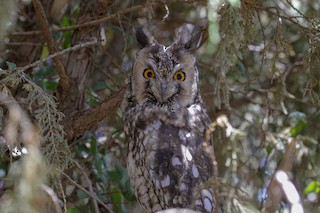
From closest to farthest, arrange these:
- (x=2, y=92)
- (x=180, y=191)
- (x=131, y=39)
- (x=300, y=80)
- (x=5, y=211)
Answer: (x=5, y=211)
(x=2, y=92)
(x=180, y=191)
(x=131, y=39)
(x=300, y=80)

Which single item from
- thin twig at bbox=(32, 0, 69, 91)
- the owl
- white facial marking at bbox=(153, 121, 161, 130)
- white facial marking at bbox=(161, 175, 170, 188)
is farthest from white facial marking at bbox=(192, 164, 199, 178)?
thin twig at bbox=(32, 0, 69, 91)

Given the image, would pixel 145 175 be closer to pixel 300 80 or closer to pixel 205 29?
pixel 205 29

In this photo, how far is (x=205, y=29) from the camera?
2807 millimetres

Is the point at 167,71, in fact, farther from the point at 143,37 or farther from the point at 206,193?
the point at 206,193

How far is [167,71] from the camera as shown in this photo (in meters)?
2.58

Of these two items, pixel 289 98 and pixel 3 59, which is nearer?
pixel 3 59

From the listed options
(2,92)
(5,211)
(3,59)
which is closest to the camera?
(5,211)

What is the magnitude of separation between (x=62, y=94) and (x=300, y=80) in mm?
1663

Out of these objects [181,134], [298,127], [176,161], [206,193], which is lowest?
[206,193]

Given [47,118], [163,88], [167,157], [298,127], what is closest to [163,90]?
[163,88]

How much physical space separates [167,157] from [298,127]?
0.96 metres

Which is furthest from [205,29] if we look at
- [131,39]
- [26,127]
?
[26,127]

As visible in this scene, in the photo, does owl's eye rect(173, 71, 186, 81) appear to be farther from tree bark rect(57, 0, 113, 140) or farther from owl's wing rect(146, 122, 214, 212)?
tree bark rect(57, 0, 113, 140)

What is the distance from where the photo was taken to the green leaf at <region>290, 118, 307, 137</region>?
3.17m
